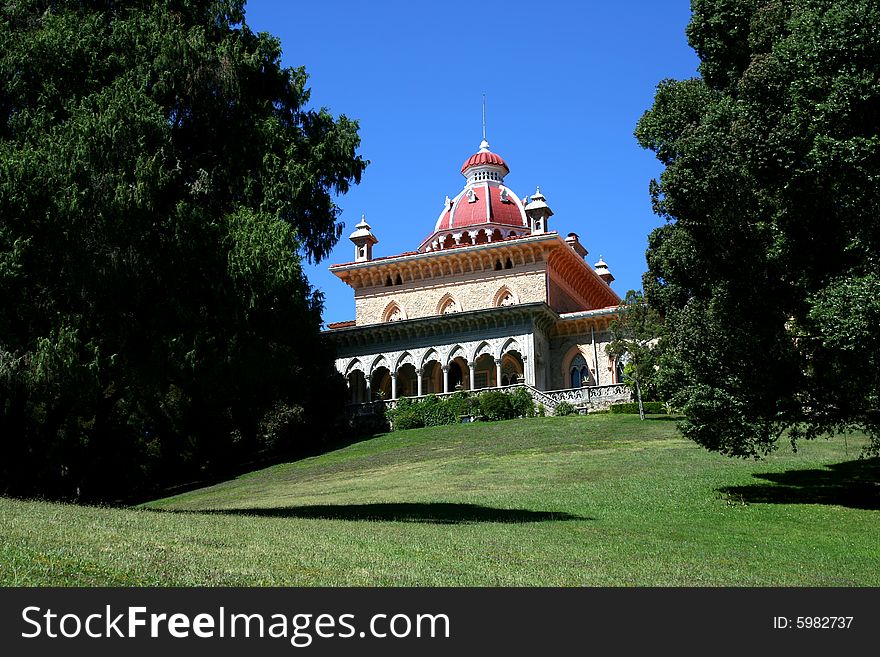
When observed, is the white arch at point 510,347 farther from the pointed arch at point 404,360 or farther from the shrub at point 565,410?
the shrub at point 565,410

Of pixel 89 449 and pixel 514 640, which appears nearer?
pixel 514 640

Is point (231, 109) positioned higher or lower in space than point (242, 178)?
higher

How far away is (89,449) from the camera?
2448cm

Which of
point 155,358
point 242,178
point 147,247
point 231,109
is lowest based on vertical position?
point 155,358

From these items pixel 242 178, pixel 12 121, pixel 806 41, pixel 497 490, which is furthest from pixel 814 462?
pixel 12 121

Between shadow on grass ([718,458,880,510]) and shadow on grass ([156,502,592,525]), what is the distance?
515 cm

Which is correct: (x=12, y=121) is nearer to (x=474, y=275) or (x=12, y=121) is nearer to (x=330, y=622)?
(x=330, y=622)

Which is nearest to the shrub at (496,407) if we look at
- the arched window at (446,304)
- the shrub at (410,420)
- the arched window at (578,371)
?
the shrub at (410,420)

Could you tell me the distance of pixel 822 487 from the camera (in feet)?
72.1

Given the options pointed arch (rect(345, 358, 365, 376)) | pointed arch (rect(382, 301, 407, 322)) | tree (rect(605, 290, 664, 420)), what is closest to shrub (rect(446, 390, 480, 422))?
tree (rect(605, 290, 664, 420))

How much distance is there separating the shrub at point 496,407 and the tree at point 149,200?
27208 mm

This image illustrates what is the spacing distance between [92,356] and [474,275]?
48.4m

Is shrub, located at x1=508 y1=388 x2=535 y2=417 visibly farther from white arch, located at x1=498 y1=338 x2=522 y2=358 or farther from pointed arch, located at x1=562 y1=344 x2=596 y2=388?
pointed arch, located at x1=562 y1=344 x2=596 y2=388

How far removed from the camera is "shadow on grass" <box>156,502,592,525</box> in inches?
669
